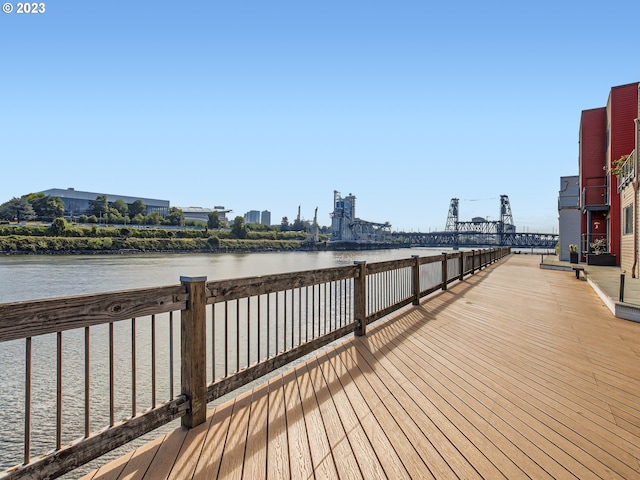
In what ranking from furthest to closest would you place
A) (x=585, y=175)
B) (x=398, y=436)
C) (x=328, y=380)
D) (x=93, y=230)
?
(x=93, y=230) → (x=585, y=175) → (x=328, y=380) → (x=398, y=436)

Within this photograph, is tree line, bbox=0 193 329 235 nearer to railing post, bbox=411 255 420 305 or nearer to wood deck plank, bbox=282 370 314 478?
railing post, bbox=411 255 420 305

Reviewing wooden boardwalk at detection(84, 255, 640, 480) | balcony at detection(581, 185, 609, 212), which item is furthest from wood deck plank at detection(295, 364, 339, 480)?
balcony at detection(581, 185, 609, 212)

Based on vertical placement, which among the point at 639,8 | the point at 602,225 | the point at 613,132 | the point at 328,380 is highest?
the point at 639,8

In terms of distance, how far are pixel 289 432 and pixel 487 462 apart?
1.25m


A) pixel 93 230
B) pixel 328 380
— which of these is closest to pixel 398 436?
pixel 328 380

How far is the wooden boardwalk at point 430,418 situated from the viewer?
79.4 inches

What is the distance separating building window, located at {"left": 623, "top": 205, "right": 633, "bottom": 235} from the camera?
11.7m

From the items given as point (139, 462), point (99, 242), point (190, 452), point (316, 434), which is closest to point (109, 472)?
point (139, 462)

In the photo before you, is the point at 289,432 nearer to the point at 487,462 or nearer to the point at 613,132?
the point at 487,462

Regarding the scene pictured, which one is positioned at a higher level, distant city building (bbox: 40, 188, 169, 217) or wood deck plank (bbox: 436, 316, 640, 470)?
distant city building (bbox: 40, 188, 169, 217)

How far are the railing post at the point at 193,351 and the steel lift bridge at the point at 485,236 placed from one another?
3308 inches

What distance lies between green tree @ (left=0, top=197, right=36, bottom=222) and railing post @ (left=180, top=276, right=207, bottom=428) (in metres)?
102

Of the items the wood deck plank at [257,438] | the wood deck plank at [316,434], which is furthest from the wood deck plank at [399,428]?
the wood deck plank at [257,438]

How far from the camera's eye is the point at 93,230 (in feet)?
227
